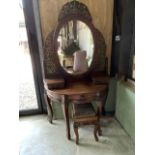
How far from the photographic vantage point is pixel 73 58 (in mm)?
A: 2188

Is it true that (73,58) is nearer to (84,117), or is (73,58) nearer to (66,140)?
(84,117)

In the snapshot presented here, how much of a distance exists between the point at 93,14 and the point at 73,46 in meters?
0.52

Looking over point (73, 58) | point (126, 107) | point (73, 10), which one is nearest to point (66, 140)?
point (126, 107)

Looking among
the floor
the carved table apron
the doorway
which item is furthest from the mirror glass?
the floor

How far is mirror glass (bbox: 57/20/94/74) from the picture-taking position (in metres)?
2.10

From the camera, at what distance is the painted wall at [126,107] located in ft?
6.61

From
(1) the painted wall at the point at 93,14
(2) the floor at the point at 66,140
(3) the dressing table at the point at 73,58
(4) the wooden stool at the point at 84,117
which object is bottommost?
(2) the floor at the point at 66,140

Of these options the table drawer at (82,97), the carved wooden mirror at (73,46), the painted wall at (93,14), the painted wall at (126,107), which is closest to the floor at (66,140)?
the painted wall at (126,107)

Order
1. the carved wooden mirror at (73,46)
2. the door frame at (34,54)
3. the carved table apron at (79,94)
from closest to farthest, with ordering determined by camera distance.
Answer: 1. the carved table apron at (79,94)
2. the carved wooden mirror at (73,46)
3. the door frame at (34,54)

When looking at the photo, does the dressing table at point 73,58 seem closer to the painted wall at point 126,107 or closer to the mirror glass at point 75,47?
the mirror glass at point 75,47

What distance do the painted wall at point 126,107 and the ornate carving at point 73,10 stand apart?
1044 millimetres

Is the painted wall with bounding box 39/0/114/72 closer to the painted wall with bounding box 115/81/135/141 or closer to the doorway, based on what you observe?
the doorway
